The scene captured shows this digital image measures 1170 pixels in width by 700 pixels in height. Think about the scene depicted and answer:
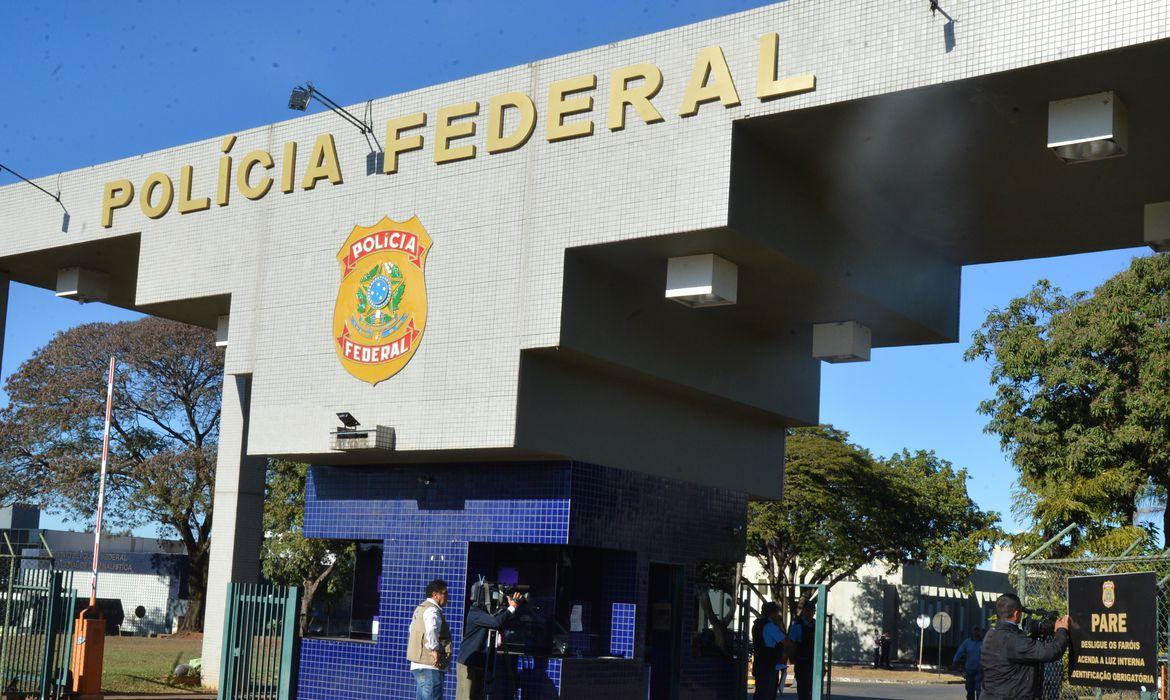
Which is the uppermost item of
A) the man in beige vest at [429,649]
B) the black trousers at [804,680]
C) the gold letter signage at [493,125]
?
the gold letter signage at [493,125]

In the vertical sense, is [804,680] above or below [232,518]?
below

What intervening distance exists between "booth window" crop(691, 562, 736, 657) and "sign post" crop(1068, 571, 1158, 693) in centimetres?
640

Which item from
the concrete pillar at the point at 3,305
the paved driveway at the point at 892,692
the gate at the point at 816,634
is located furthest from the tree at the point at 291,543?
the gate at the point at 816,634

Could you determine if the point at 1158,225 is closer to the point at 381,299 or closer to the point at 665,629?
the point at 665,629

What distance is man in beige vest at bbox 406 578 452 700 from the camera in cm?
1242

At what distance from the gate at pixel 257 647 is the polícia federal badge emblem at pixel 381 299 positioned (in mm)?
2978

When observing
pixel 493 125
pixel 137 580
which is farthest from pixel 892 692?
pixel 137 580

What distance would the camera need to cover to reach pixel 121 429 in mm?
43719

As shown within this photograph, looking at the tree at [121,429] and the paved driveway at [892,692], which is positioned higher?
the tree at [121,429]

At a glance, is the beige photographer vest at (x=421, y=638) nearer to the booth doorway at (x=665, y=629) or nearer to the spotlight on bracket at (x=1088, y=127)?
the booth doorway at (x=665, y=629)

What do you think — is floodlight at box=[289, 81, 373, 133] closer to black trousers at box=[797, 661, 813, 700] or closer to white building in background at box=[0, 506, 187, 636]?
black trousers at box=[797, 661, 813, 700]

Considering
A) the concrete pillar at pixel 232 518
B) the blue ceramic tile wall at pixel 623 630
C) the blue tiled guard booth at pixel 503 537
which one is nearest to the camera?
the blue tiled guard booth at pixel 503 537

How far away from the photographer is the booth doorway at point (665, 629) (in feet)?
50.7

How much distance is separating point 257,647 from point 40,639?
2.60m
